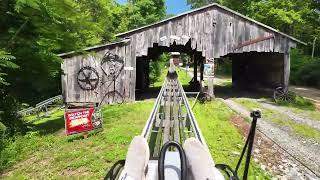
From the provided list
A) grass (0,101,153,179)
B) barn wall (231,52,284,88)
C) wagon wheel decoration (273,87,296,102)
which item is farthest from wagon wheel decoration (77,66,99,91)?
barn wall (231,52,284,88)

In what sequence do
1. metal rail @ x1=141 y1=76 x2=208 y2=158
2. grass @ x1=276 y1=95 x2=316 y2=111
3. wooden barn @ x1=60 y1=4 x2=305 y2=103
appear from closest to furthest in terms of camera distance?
metal rail @ x1=141 y1=76 x2=208 y2=158, grass @ x1=276 y1=95 x2=316 y2=111, wooden barn @ x1=60 y1=4 x2=305 y2=103

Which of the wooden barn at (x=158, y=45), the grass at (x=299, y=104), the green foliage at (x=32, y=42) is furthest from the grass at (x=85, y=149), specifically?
the grass at (x=299, y=104)

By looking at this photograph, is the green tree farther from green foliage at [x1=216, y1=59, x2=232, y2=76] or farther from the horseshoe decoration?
the horseshoe decoration

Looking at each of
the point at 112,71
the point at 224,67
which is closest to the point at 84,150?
the point at 112,71

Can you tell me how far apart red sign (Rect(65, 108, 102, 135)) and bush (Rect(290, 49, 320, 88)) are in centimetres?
2686

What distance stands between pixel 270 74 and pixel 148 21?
31695 millimetres

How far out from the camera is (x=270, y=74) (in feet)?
91.1

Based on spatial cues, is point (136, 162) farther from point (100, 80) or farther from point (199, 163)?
point (100, 80)

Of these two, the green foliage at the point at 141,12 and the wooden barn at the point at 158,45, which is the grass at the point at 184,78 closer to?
the green foliage at the point at 141,12

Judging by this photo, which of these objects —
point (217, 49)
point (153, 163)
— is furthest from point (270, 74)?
point (153, 163)

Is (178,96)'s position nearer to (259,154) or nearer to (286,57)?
(259,154)

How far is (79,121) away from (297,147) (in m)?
7.75

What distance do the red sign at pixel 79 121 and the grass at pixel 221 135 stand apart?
4.30 metres

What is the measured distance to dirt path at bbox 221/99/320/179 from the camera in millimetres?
9457
